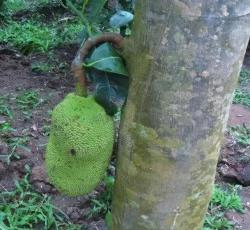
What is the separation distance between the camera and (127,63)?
2.86 ft

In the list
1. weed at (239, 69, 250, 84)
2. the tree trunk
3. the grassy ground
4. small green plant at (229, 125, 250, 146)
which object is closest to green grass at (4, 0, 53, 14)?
the grassy ground

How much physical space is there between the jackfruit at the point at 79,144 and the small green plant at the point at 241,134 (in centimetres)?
147

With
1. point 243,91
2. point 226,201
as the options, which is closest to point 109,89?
point 226,201

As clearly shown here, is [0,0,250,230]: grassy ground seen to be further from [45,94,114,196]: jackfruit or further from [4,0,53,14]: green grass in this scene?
[4,0,53,14]: green grass

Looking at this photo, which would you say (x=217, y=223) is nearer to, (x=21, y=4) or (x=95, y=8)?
(x=95, y=8)

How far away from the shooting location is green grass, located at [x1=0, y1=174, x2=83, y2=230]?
5.06 feet

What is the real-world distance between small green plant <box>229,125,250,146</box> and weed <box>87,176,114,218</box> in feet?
3.01

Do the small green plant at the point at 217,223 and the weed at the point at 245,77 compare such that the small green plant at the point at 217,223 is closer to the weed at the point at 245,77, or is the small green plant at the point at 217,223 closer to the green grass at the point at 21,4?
the weed at the point at 245,77

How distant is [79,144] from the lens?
95cm

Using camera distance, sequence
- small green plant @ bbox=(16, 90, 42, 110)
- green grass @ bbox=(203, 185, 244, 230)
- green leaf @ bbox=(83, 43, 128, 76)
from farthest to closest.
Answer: small green plant @ bbox=(16, 90, 42, 110), green grass @ bbox=(203, 185, 244, 230), green leaf @ bbox=(83, 43, 128, 76)

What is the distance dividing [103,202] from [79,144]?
0.78 metres

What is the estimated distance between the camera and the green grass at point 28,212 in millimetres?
1542

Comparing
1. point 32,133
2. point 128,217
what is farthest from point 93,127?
point 32,133

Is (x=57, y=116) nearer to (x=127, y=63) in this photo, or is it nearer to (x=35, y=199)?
(x=127, y=63)
